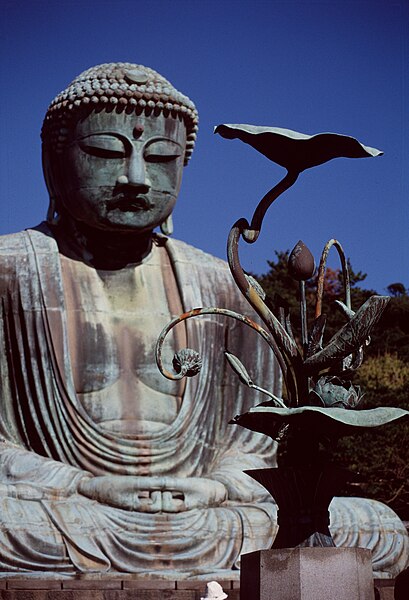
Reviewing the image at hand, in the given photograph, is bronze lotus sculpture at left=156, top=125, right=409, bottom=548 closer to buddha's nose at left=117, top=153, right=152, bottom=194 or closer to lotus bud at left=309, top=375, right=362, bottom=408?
lotus bud at left=309, top=375, right=362, bottom=408

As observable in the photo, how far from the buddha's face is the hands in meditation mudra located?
11 millimetres

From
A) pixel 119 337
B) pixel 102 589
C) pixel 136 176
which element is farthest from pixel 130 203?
pixel 102 589

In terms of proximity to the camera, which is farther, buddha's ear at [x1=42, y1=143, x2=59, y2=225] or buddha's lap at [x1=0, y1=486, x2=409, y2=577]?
buddha's ear at [x1=42, y1=143, x2=59, y2=225]

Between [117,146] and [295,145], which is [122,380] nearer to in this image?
[117,146]

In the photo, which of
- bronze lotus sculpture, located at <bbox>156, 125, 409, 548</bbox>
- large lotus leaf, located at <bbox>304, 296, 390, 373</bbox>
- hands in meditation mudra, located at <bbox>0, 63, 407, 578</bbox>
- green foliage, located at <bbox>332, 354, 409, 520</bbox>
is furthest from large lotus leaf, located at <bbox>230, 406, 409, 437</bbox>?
green foliage, located at <bbox>332, 354, 409, 520</bbox>

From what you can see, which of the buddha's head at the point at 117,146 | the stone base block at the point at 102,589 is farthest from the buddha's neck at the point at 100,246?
the stone base block at the point at 102,589

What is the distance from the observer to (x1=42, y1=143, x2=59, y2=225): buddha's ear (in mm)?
11211

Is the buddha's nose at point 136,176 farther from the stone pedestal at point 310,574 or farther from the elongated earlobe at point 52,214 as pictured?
the stone pedestal at point 310,574

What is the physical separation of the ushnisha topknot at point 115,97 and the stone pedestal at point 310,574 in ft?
19.1

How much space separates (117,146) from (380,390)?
6.28 m

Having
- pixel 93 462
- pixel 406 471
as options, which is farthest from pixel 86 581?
pixel 406 471

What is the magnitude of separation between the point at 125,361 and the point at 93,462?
86 centimetres

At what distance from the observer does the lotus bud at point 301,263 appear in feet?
20.5

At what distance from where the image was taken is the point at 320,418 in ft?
19.1
